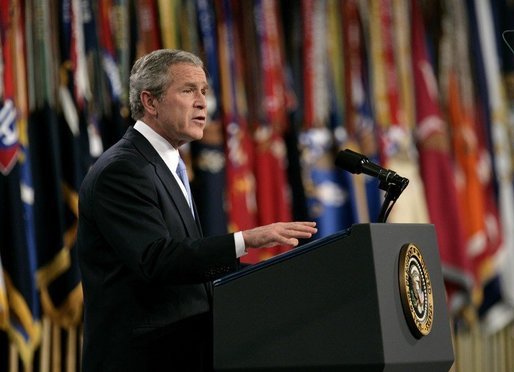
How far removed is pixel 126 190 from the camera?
230 centimetres

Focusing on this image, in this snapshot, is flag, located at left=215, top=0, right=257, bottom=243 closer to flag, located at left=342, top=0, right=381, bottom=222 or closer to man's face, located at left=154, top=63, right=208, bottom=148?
flag, located at left=342, top=0, right=381, bottom=222

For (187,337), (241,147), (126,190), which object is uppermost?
(241,147)

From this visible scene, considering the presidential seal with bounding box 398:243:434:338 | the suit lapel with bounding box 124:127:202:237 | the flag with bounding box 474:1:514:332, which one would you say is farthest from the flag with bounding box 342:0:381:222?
the presidential seal with bounding box 398:243:434:338

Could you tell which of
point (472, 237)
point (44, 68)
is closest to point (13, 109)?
point (44, 68)

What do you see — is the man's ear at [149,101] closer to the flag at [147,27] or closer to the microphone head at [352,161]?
the microphone head at [352,161]

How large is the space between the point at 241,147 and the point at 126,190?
2.24 m

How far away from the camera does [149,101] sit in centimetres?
258

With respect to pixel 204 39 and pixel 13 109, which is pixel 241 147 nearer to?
pixel 204 39

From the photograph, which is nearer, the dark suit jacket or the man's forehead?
the dark suit jacket

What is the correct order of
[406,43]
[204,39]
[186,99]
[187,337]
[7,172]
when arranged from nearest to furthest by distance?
[187,337] < [186,99] < [7,172] < [204,39] < [406,43]

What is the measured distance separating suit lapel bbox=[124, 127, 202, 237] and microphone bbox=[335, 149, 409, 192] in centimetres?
42

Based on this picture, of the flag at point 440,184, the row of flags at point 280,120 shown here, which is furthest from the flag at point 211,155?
the flag at point 440,184

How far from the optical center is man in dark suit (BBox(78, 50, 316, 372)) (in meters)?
2.17

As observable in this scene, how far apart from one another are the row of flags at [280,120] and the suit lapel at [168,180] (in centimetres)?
136
